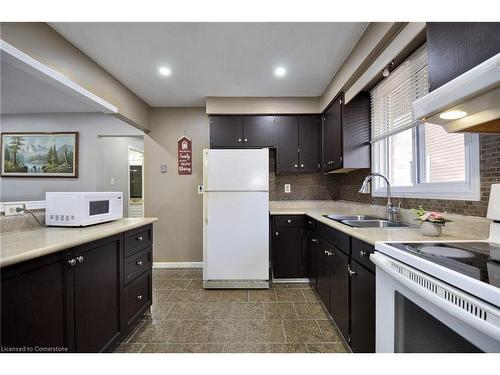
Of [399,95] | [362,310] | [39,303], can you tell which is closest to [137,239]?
[39,303]

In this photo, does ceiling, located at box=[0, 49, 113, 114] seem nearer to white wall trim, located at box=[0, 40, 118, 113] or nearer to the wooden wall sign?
white wall trim, located at box=[0, 40, 118, 113]

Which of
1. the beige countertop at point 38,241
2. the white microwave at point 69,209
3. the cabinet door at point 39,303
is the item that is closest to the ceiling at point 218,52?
the white microwave at point 69,209

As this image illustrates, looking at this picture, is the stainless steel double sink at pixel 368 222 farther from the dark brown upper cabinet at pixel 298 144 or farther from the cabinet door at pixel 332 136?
the dark brown upper cabinet at pixel 298 144

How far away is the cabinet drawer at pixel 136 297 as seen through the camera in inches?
68.1

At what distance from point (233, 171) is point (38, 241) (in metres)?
1.83

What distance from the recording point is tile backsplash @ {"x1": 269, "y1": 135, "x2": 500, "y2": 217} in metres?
1.22

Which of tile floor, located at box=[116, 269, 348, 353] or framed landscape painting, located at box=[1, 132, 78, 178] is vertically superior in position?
framed landscape painting, located at box=[1, 132, 78, 178]

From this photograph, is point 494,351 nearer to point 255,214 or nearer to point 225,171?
point 255,214

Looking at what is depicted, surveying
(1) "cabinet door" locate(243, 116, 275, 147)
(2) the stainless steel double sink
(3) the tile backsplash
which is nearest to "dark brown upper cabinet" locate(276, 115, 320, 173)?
Answer: (1) "cabinet door" locate(243, 116, 275, 147)

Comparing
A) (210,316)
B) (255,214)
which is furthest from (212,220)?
(210,316)

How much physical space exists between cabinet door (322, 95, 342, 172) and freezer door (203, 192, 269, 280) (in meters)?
0.90

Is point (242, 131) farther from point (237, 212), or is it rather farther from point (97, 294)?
point (97, 294)

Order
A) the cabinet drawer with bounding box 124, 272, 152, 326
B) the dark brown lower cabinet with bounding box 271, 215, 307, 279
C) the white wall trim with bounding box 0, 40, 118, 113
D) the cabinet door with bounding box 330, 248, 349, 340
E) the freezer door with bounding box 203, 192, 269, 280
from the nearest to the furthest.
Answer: the white wall trim with bounding box 0, 40, 118, 113
the cabinet door with bounding box 330, 248, 349, 340
the cabinet drawer with bounding box 124, 272, 152, 326
the freezer door with bounding box 203, 192, 269, 280
the dark brown lower cabinet with bounding box 271, 215, 307, 279

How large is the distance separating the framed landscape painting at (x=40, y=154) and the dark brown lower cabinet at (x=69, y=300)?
1296mm
